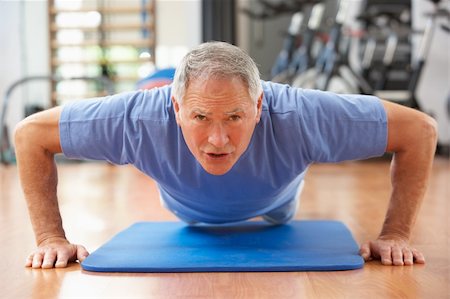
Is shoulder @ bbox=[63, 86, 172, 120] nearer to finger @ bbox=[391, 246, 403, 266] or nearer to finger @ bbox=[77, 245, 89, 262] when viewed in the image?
finger @ bbox=[77, 245, 89, 262]

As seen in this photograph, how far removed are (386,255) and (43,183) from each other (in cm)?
91

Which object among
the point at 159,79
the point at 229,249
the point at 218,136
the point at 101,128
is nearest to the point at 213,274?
the point at 229,249

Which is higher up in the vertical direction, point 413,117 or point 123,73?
point 413,117

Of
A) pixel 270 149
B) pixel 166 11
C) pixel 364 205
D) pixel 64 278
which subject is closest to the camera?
pixel 64 278

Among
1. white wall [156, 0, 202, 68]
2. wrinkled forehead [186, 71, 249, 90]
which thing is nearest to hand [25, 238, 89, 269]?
wrinkled forehead [186, 71, 249, 90]

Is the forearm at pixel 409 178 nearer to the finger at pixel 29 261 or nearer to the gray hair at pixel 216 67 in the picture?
the gray hair at pixel 216 67

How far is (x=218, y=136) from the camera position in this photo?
1.41m

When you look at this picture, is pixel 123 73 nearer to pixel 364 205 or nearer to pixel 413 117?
pixel 364 205

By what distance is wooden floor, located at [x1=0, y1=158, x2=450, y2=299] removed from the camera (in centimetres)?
140

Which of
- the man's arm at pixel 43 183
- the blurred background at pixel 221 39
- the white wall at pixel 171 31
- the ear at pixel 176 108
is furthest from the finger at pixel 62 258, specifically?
the white wall at pixel 171 31

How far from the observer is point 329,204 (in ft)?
9.27

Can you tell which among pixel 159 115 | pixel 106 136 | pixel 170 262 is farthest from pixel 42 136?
pixel 170 262

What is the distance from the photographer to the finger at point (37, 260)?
1651mm

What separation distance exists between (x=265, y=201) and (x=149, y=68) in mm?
5470
